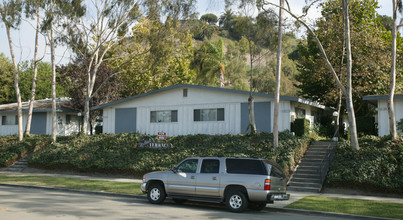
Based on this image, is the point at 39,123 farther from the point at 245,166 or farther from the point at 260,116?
the point at 245,166

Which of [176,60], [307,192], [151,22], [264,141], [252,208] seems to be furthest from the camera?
[176,60]

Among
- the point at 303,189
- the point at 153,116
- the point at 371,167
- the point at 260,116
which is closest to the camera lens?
the point at 371,167

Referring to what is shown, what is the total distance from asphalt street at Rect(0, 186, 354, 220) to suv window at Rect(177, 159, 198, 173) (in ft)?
4.02

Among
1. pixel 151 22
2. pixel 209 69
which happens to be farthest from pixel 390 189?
pixel 209 69

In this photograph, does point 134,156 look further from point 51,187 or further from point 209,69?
point 209,69

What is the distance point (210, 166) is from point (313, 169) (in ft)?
27.8

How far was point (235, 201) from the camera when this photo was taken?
11664mm

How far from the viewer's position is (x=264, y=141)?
2127cm

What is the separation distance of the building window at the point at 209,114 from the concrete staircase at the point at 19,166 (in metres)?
12.4

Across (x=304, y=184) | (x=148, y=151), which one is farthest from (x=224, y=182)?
(x=148, y=151)

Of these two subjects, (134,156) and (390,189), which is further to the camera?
(134,156)

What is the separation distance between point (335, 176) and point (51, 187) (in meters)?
13.1

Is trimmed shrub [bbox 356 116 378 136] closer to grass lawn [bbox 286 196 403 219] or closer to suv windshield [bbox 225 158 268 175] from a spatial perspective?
grass lawn [bbox 286 196 403 219]

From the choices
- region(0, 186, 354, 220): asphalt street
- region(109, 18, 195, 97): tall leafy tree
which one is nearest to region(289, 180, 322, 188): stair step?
region(0, 186, 354, 220): asphalt street
